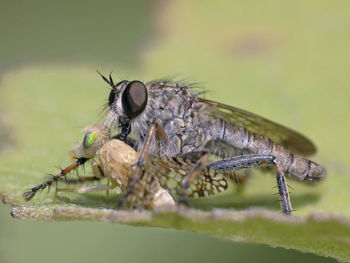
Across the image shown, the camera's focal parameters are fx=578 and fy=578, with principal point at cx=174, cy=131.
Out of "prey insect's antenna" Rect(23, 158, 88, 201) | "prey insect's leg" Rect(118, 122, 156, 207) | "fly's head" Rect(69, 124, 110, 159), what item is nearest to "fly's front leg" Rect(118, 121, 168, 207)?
"prey insect's leg" Rect(118, 122, 156, 207)

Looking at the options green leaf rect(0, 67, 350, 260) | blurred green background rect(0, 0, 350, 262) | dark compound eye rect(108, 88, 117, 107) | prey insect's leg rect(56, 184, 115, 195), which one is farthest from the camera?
blurred green background rect(0, 0, 350, 262)

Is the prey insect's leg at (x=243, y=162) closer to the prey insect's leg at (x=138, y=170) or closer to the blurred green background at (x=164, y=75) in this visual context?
the blurred green background at (x=164, y=75)

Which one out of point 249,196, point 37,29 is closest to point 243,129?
point 249,196

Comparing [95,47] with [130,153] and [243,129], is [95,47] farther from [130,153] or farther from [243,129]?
[130,153]

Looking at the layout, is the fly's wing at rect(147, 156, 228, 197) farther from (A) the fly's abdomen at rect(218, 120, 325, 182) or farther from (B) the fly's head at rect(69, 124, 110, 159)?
(A) the fly's abdomen at rect(218, 120, 325, 182)

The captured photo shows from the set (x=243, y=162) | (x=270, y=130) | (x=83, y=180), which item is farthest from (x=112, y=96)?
(x=270, y=130)

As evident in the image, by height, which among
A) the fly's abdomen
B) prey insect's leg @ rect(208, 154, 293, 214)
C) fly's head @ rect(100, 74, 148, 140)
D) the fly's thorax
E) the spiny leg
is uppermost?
fly's head @ rect(100, 74, 148, 140)
